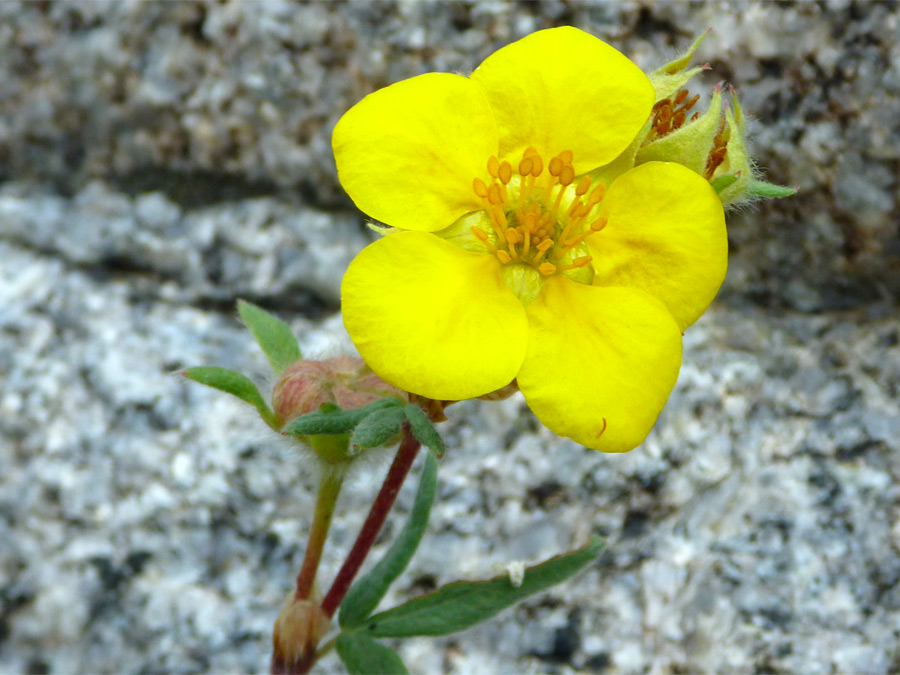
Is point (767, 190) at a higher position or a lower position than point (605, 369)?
higher

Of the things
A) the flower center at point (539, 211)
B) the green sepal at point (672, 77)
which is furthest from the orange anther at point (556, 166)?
the green sepal at point (672, 77)

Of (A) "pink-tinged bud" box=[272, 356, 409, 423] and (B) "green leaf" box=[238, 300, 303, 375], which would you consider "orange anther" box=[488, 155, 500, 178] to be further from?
(B) "green leaf" box=[238, 300, 303, 375]

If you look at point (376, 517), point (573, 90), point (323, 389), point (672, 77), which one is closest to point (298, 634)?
point (376, 517)

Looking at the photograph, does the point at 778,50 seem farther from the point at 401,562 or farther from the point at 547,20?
the point at 401,562

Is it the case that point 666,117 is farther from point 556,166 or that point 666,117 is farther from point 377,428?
point 377,428

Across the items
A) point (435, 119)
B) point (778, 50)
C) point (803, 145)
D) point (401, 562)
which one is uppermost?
point (435, 119)

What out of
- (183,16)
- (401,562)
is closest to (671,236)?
(401,562)

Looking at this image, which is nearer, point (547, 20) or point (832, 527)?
point (832, 527)
